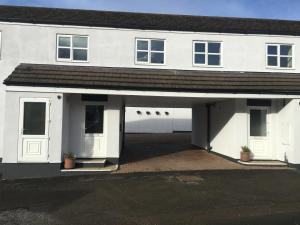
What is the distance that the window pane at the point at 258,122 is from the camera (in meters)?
15.8

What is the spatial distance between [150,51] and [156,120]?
20127 millimetres

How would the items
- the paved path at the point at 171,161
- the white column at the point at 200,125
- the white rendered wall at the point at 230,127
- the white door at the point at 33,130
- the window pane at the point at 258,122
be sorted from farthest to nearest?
the white column at the point at 200,125 < the window pane at the point at 258,122 < the white rendered wall at the point at 230,127 < the paved path at the point at 171,161 < the white door at the point at 33,130

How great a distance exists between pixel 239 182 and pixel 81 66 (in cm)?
825

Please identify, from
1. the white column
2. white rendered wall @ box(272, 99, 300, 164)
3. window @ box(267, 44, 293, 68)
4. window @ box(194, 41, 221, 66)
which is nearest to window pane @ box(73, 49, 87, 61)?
window @ box(194, 41, 221, 66)

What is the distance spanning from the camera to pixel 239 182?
449 inches

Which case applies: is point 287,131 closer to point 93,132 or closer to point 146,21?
point 146,21

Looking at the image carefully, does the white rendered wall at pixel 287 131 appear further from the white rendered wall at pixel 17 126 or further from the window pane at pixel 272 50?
the white rendered wall at pixel 17 126

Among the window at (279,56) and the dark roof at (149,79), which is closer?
the dark roof at (149,79)

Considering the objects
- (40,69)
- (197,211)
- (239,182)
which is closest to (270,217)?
(197,211)

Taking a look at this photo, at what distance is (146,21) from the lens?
16.4 m

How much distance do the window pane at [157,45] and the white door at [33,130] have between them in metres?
5.66

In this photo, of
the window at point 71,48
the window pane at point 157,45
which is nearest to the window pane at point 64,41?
the window at point 71,48

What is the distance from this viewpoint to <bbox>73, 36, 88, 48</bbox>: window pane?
15.3 metres

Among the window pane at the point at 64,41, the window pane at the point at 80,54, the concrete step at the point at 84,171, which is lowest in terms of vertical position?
the concrete step at the point at 84,171
